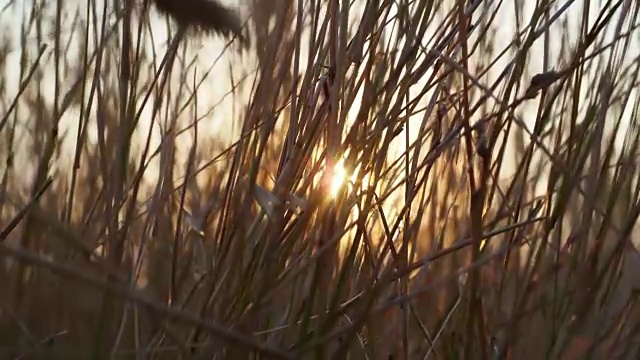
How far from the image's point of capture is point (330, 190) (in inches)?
23.6

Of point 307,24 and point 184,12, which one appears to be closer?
point 184,12

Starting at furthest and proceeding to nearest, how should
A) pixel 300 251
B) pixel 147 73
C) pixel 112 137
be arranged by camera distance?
pixel 147 73, pixel 112 137, pixel 300 251

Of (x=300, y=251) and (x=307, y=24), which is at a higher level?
(x=307, y=24)

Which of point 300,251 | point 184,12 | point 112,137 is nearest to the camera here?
point 184,12

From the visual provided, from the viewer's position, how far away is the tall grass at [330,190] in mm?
569

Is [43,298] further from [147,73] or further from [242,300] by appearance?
[147,73]

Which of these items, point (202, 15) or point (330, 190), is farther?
point (330, 190)

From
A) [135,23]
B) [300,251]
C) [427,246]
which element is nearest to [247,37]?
[135,23]

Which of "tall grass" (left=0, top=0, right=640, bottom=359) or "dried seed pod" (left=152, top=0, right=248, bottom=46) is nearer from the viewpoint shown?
"dried seed pod" (left=152, top=0, right=248, bottom=46)

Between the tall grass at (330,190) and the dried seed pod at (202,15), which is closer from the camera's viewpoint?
the dried seed pod at (202,15)

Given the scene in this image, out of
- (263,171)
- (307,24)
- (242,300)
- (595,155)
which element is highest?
(307,24)

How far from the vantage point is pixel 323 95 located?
0.68 meters

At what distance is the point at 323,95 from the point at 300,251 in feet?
0.44

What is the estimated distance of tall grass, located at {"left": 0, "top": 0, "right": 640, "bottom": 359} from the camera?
57 cm
